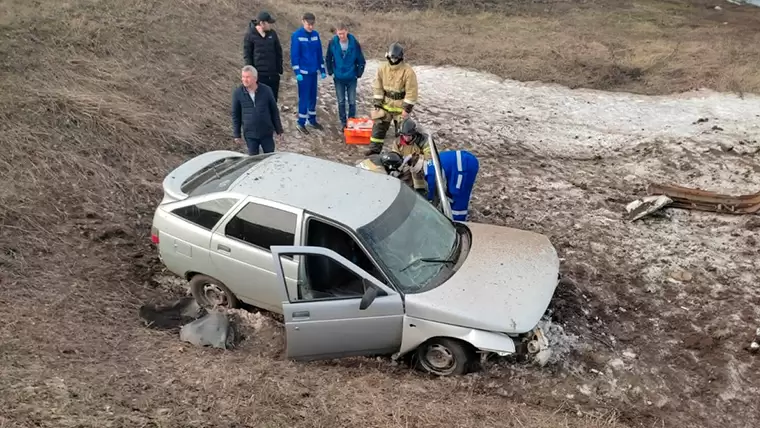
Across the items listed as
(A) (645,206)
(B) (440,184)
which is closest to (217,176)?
(B) (440,184)

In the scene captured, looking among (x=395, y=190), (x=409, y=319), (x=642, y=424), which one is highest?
(x=395, y=190)

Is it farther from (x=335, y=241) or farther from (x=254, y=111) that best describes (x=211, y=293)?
(x=254, y=111)

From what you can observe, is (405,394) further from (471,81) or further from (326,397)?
(471,81)

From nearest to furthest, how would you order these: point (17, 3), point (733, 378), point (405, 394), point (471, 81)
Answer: point (405, 394), point (733, 378), point (17, 3), point (471, 81)

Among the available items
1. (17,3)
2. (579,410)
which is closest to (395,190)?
(579,410)

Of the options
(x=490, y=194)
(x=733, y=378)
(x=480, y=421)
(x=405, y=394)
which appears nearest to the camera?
(x=480, y=421)

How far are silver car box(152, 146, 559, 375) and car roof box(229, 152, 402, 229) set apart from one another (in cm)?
1

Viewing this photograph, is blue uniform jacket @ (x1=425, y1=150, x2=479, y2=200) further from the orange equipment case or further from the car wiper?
the orange equipment case

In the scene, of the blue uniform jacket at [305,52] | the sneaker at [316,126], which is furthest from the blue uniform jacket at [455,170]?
the sneaker at [316,126]

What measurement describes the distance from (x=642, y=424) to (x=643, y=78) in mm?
11173

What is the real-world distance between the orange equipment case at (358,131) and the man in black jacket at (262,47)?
151cm

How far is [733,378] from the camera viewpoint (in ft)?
19.4

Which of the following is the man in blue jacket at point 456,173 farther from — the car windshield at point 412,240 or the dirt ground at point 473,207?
the dirt ground at point 473,207

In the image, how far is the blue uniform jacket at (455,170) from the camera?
7.05 metres
